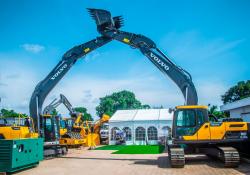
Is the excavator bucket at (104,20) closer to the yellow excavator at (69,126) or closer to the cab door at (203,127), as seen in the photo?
the cab door at (203,127)

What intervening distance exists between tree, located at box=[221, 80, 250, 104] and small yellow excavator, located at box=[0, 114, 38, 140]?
60691 mm

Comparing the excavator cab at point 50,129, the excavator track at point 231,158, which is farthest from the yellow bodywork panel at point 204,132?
the excavator cab at point 50,129

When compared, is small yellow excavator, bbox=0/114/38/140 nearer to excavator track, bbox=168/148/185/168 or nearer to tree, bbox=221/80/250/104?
excavator track, bbox=168/148/185/168

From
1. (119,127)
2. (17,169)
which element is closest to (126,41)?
(17,169)

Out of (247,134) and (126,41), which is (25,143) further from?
(247,134)

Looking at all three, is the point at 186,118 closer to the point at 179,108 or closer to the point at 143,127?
the point at 179,108

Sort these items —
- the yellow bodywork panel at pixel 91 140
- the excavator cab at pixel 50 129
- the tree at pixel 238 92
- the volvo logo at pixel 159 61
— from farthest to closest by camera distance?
the tree at pixel 238 92
the yellow bodywork panel at pixel 91 140
the excavator cab at pixel 50 129
the volvo logo at pixel 159 61

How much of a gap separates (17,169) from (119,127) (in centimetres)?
1983

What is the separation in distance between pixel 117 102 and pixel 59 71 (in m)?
74.0

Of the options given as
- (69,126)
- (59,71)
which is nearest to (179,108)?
(59,71)

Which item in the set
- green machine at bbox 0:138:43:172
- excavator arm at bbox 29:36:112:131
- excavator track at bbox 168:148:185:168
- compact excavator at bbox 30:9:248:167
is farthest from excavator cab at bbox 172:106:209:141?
excavator arm at bbox 29:36:112:131

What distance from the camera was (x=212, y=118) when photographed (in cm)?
1370

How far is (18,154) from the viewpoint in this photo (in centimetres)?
1221

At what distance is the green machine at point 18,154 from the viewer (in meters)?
11.7
